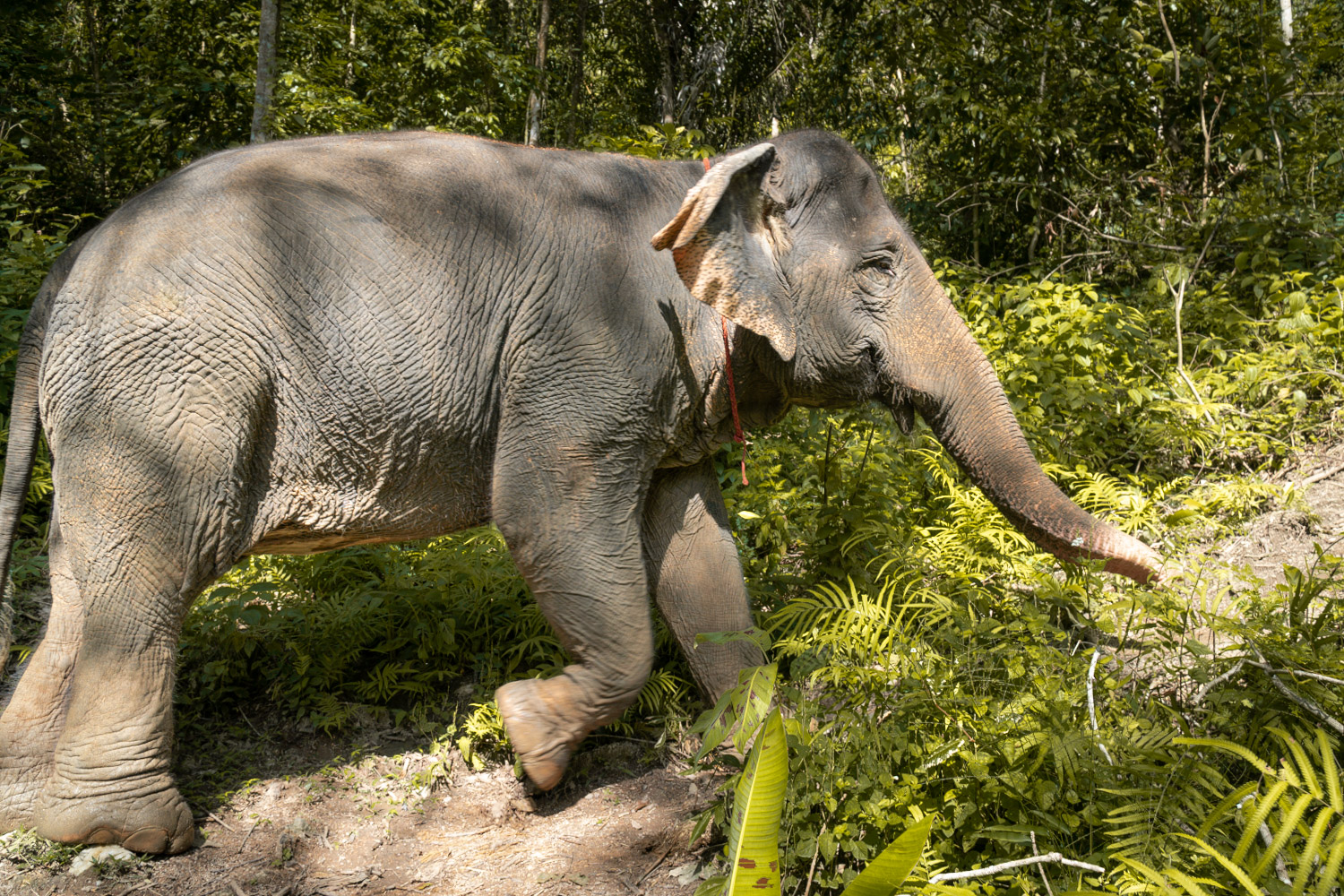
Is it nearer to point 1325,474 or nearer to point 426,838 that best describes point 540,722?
point 426,838

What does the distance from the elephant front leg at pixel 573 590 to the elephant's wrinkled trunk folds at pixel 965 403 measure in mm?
1118

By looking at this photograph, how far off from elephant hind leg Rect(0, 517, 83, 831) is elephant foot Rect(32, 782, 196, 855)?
12 cm

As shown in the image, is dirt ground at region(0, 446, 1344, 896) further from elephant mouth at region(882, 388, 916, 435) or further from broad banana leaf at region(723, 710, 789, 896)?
elephant mouth at region(882, 388, 916, 435)

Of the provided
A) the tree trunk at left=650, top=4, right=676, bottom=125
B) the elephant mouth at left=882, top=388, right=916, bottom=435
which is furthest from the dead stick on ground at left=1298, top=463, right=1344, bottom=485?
the tree trunk at left=650, top=4, right=676, bottom=125

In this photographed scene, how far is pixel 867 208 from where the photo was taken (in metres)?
3.67

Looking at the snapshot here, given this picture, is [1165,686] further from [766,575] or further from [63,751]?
[63,751]

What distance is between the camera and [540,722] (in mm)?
3363

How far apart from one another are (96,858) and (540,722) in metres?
1.39

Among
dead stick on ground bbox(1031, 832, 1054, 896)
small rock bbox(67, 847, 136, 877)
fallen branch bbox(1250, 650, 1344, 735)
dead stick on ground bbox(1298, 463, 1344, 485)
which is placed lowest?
small rock bbox(67, 847, 136, 877)

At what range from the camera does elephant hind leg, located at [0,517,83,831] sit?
3.23 m

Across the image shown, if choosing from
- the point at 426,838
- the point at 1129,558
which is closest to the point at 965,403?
the point at 1129,558

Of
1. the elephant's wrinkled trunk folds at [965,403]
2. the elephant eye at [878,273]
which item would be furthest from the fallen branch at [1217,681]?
the elephant eye at [878,273]

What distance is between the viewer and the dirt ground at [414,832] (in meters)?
3.12

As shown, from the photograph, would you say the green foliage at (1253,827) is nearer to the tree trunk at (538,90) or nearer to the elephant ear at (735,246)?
the elephant ear at (735,246)
